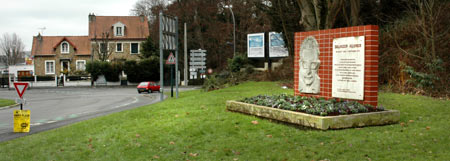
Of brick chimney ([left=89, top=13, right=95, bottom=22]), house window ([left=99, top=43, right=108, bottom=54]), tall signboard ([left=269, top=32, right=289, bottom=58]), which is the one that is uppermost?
brick chimney ([left=89, top=13, right=95, bottom=22])

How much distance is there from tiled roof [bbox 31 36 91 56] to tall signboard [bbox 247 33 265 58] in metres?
38.9

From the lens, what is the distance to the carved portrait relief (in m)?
11.8

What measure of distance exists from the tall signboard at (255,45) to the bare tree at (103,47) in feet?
108

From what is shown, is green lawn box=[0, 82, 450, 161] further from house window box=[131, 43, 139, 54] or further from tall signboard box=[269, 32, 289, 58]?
house window box=[131, 43, 139, 54]

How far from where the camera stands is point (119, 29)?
2662 inches

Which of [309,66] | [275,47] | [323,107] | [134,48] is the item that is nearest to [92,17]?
[134,48]

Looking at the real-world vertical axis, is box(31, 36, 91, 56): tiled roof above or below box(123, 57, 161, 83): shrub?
above

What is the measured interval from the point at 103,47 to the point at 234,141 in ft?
196

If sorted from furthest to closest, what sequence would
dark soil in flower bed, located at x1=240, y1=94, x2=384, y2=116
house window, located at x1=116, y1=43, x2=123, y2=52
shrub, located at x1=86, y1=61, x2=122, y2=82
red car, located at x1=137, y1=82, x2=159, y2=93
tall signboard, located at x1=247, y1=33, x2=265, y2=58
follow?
1. house window, located at x1=116, y1=43, x2=123, y2=52
2. shrub, located at x1=86, y1=61, x2=122, y2=82
3. red car, located at x1=137, y1=82, x2=159, y2=93
4. tall signboard, located at x1=247, y1=33, x2=265, y2=58
5. dark soil in flower bed, located at x1=240, y1=94, x2=384, y2=116

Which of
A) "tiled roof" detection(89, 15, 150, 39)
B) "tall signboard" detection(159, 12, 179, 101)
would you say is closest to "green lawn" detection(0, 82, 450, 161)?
"tall signboard" detection(159, 12, 179, 101)

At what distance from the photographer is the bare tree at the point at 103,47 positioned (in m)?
64.0

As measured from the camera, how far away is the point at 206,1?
6072 cm

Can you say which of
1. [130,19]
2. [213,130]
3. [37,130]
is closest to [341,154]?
[213,130]

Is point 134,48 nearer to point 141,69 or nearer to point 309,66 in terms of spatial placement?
point 141,69
